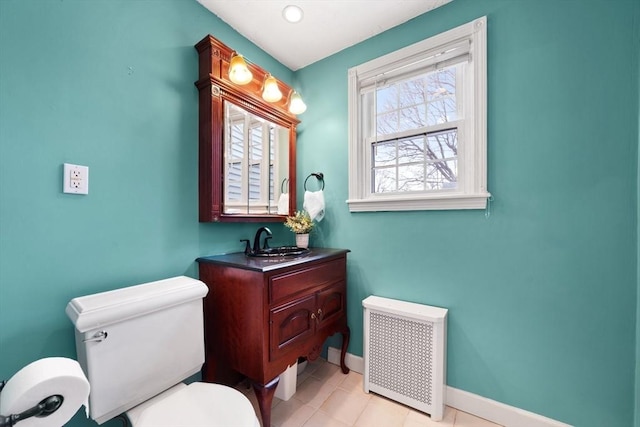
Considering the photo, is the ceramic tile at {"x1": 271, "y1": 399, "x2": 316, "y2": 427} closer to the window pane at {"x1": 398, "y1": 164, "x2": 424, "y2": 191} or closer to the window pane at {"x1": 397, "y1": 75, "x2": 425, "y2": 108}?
the window pane at {"x1": 398, "y1": 164, "x2": 424, "y2": 191}

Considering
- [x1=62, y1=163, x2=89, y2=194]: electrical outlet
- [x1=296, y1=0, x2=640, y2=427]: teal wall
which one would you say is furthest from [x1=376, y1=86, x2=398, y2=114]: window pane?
[x1=62, y1=163, x2=89, y2=194]: electrical outlet

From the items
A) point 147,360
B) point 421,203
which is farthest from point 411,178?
point 147,360

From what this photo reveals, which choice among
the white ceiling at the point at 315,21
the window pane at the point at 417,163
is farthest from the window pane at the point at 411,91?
the white ceiling at the point at 315,21

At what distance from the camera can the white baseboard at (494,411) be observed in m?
1.35

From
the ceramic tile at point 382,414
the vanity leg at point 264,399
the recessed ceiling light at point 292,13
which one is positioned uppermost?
the recessed ceiling light at point 292,13

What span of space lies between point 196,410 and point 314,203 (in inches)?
55.0

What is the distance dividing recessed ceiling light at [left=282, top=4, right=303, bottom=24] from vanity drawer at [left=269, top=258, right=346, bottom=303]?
160cm

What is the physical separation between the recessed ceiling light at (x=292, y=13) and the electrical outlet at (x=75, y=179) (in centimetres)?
144

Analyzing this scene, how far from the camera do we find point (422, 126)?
1744 millimetres

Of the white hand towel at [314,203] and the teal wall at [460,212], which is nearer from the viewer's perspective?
the teal wall at [460,212]

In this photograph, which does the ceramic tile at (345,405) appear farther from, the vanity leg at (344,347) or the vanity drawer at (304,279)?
the vanity drawer at (304,279)

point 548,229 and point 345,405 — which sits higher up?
point 548,229

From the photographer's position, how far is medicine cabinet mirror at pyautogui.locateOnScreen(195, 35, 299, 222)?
153 centimetres

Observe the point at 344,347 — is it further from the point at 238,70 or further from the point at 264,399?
the point at 238,70
